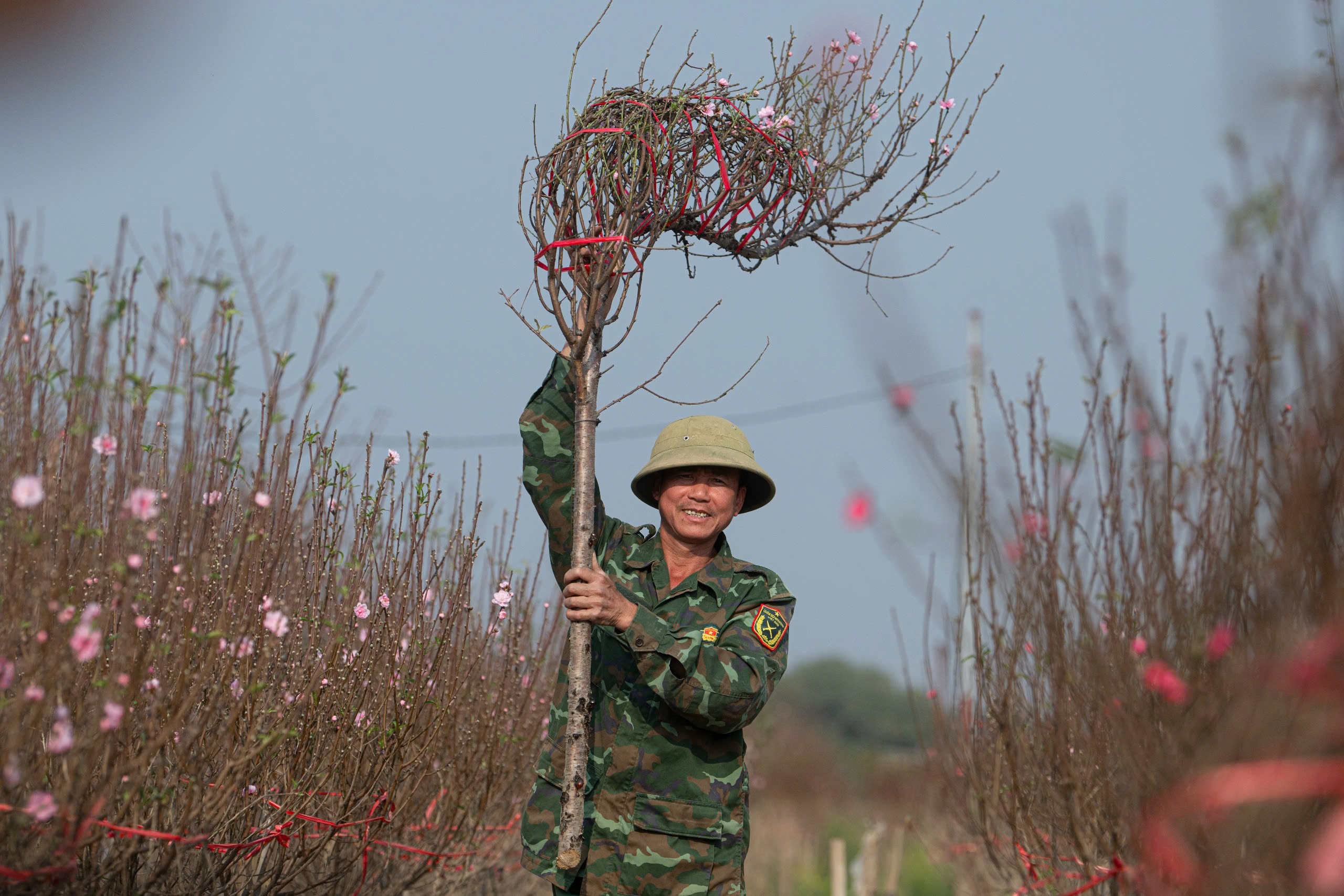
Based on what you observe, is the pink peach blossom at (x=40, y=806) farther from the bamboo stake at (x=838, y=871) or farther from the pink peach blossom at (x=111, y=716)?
the bamboo stake at (x=838, y=871)

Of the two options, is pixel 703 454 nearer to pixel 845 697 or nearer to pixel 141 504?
pixel 141 504

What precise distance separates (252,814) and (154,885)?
41cm

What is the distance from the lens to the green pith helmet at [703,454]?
11.8 feet

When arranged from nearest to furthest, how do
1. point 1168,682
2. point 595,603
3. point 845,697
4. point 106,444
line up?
point 1168,682
point 106,444
point 595,603
point 845,697

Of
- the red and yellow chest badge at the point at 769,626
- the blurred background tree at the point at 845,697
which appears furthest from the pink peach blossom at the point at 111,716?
the blurred background tree at the point at 845,697

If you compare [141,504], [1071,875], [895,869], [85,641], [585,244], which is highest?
[585,244]

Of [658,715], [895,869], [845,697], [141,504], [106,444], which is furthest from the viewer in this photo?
[845,697]

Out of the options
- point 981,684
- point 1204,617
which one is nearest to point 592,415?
point 1204,617

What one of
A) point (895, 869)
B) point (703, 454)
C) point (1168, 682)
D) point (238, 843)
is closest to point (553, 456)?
point (703, 454)

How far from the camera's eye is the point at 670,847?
3.27m

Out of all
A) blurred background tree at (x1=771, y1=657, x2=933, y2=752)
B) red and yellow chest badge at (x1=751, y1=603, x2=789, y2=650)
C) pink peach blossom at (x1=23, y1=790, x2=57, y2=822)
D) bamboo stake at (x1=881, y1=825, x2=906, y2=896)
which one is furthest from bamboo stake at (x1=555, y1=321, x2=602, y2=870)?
blurred background tree at (x1=771, y1=657, x2=933, y2=752)

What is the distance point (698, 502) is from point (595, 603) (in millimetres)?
626

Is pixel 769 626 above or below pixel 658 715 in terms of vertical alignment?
above

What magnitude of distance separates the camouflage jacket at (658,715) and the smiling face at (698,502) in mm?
119
